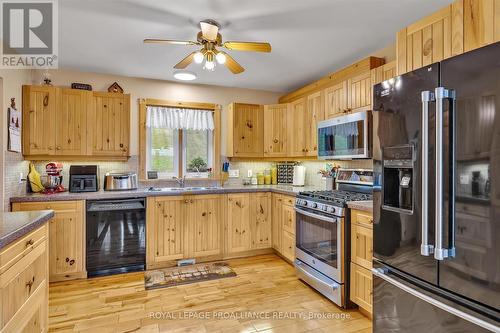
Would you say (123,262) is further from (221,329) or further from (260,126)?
(260,126)

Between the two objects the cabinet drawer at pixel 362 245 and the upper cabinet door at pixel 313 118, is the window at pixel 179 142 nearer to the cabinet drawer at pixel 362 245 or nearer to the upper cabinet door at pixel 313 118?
the upper cabinet door at pixel 313 118

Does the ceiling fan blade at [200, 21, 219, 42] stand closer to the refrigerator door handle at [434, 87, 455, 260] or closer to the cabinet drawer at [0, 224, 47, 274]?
the refrigerator door handle at [434, 87, 455, 260]

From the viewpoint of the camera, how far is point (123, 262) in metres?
3.19

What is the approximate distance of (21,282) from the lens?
1504 mm

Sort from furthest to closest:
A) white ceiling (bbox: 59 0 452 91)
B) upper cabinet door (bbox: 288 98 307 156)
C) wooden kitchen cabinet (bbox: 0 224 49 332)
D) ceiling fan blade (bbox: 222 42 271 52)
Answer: upper cabinet door (bbox: 288 98 307 156)
ceiling fan blade (bbox: 222 42 271 52)
white ceiling (bbox: 59 0 452 91)
wooden kitchen cabinet (bbox: 0 224 49 332)

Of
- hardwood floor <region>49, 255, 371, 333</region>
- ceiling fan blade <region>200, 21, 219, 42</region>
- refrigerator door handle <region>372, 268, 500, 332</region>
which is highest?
ceiling fan blade <region>200, 21, 219, 42</region>

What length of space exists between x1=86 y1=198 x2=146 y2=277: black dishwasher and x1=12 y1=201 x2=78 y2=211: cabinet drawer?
158 millimetres

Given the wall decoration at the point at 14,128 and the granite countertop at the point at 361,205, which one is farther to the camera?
the wall decoration at the point at 14,128

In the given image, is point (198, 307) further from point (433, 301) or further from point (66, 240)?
point (433, 301)

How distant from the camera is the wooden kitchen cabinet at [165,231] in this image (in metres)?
3.28

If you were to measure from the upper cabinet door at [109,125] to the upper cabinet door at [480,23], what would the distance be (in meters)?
3.38

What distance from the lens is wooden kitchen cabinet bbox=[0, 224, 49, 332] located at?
4.35 feet

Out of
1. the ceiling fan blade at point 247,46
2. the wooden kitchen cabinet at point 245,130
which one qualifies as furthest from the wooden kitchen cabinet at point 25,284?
the wooden kitchen cabinet at point 245,130

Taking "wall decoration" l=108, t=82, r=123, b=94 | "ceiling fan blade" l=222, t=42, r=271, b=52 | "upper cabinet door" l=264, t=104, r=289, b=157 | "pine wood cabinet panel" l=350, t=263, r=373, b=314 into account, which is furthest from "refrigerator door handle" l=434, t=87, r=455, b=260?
"wall decoration" l=108, t=82, r=123, b=94
